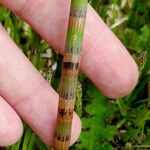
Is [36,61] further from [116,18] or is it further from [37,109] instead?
[116,18]

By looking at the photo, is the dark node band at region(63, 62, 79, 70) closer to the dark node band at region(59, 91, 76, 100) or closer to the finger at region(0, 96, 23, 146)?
the dark node band at region(59, 91, 76, 100)

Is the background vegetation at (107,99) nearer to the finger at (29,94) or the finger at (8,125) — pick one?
the finger at (29,94)

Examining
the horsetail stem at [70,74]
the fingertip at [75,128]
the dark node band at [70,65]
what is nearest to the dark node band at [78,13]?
the horsetail stem at [70,74]

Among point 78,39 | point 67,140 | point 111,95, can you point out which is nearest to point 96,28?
point 78,39

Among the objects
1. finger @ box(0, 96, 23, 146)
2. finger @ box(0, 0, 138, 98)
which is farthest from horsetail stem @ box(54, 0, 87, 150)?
finger @ box(0, 96, 23, 146)

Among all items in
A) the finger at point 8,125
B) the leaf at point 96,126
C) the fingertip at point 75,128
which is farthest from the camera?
the leaf at point 96,126

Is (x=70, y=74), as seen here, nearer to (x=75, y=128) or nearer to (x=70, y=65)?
(x=70, y=65)

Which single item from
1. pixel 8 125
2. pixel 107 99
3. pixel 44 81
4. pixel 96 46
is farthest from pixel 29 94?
pixel 107 99
